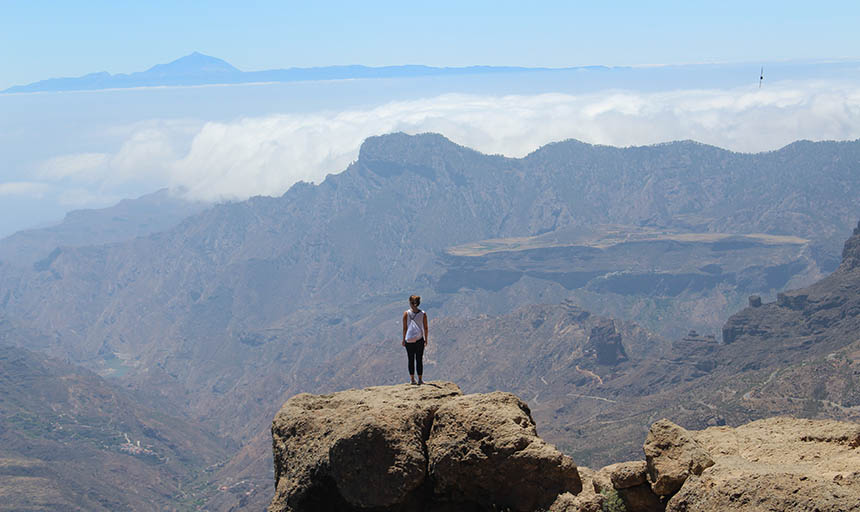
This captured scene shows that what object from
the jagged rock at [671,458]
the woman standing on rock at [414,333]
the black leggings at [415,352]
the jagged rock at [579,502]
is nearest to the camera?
the jagged rock at [579,502]

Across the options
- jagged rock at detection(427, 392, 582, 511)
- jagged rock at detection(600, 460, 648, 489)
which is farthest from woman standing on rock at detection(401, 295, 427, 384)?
jagged rock at detection(600, 460, 648, 489)

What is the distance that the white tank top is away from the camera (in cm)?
2659

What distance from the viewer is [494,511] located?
20.2 m

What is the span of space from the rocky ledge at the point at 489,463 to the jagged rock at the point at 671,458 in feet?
0.08

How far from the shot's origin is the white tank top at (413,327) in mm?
26594

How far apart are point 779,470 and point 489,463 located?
20.5 ft

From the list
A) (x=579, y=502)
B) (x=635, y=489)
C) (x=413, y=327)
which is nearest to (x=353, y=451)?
(x=579, y=502)

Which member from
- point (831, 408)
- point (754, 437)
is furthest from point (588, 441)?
point (754, 437)

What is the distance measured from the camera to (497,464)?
65.8 feet

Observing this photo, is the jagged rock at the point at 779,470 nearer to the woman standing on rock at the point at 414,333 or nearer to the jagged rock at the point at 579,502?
the jagged rock at the point at 579,502

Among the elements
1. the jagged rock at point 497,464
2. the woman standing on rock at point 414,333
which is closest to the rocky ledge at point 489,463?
the jagged rock at point 497,464

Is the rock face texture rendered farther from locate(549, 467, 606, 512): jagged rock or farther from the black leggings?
the black leggings

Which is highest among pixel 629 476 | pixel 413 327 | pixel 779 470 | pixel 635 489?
pixel 413 327

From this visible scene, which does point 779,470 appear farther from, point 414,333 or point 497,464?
point 414,333
